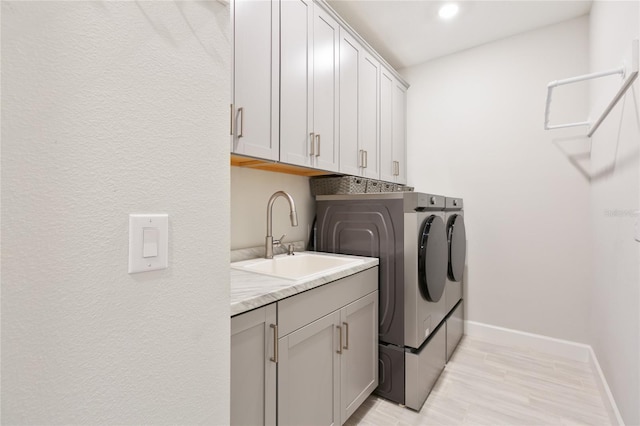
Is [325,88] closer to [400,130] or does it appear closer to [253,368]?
[400,130]

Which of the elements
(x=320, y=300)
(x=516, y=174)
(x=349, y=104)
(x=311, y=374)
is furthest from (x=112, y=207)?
(x=516, y=174)

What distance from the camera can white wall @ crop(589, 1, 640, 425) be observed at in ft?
4.32

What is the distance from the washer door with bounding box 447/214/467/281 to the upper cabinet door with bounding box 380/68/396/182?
0.69 metres

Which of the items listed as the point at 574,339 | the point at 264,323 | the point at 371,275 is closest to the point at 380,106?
the point at 371,275

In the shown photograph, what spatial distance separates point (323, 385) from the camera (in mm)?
1426

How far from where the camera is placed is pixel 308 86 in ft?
6.23

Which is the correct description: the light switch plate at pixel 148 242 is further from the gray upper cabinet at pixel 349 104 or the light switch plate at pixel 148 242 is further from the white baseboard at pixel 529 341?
the white baseboard at pixel 529 341

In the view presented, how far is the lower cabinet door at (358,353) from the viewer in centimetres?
158

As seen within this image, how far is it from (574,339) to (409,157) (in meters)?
2.06

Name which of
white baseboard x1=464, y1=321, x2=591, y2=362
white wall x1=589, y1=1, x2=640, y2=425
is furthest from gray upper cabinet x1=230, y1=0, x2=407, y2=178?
white baseboard x1=464, y1=321, x2=591, y2=362

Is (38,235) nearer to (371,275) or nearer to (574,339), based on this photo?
(371,275)

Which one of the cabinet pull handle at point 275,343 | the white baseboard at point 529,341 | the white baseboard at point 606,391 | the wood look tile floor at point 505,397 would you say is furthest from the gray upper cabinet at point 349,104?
the white baseboard at point 606,391

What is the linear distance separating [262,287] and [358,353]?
812 mm

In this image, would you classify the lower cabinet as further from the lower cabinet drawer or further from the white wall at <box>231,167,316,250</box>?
the white wall at <box>231,167,316,250</box>
